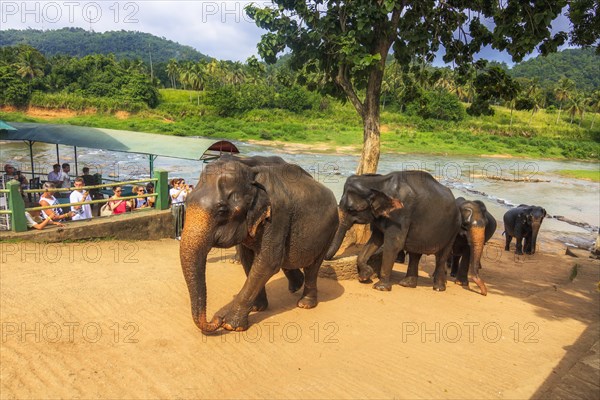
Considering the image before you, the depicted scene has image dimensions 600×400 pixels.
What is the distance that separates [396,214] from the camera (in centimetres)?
793

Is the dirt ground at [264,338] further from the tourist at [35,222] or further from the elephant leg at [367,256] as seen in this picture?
the tourist at [35,222]

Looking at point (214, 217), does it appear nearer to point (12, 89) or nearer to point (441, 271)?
point (441, 271)

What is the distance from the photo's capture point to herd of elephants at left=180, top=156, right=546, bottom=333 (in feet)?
15.8

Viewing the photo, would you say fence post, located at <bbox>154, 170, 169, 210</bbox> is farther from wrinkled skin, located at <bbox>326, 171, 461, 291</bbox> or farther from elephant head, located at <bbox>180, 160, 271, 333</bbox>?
elephant head, located at <bbox>180, 160, 271, 333</bbox>

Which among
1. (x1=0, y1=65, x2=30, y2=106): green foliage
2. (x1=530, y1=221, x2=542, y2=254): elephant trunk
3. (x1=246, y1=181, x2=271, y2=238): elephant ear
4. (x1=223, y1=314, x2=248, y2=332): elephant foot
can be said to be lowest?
(x1=530, y1=221, x2=542, y2=254): elephant trunk

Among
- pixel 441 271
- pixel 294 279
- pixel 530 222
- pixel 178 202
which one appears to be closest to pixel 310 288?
pixel 294 279

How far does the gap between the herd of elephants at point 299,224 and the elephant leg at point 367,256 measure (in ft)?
0.06

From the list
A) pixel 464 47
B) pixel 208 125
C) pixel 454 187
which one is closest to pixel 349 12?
pixel 464 47

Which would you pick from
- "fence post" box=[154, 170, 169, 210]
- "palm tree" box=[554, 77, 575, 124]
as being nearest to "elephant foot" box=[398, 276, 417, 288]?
"fence post" box=[154, 170, 169, 210]

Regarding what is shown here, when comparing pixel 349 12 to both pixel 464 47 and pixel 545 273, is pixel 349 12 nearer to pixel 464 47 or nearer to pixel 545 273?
pixel 464 47

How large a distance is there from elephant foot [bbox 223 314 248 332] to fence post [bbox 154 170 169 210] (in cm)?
605

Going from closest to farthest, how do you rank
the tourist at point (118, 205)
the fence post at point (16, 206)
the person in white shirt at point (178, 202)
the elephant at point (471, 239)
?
1. the fence post at point (16, 206)
2. the elephant at point (471, 239)
3. the tourist at point (118, 205)
4. the person in white shirt at point (178, 202)

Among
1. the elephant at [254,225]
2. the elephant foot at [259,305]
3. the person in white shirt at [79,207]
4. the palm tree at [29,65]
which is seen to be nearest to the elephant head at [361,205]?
the elephant at [254,225]

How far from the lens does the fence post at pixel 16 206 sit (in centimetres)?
844
